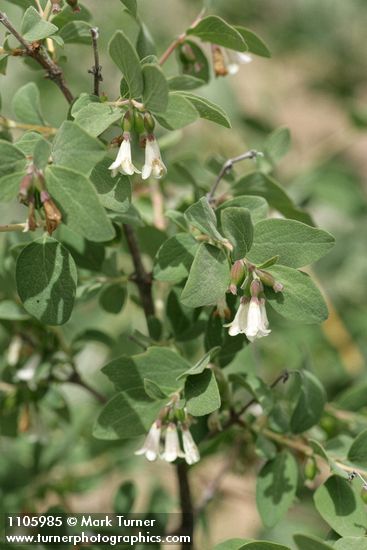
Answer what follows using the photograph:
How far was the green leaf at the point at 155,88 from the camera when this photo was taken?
3.29 ft

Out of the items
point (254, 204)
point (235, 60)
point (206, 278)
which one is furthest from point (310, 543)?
point (235, 60)

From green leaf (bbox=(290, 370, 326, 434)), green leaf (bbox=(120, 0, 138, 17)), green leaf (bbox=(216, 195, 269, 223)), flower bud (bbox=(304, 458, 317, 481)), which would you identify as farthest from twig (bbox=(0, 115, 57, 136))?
flower bud (bbox=(304, 458, 317, 481))

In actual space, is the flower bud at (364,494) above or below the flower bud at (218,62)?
below

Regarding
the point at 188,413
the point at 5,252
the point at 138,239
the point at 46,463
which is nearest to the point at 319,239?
the point at 188,413

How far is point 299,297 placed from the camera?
1.08m

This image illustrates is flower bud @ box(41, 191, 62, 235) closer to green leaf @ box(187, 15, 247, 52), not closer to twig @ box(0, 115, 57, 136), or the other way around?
twig @ box(0, 115, 57, 136)

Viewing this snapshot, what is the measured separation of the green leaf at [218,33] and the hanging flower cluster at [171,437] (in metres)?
0.60

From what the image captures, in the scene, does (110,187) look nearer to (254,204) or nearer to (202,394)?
(254,204)

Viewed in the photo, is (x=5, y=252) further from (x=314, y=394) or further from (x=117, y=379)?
(x=314, y=394)

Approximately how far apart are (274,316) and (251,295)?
47.8 inches

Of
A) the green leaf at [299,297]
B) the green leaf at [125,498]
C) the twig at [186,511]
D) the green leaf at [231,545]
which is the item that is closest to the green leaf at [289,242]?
the green leaf at [299,297]

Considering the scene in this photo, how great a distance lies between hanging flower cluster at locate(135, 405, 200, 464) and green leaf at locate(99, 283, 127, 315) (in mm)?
346

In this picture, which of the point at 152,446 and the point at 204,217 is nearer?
the point at 204,217

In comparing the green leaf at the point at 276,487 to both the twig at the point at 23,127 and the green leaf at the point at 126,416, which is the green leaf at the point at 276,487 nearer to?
the green leaf at the point at 126,416
